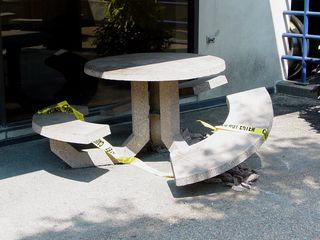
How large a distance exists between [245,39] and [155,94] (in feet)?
7.98

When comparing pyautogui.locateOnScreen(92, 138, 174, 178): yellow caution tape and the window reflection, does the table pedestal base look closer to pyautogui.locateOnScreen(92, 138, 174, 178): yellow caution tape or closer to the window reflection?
pyautogui.locateOnScreen(92, 138, 174, 178): yellow caution tape

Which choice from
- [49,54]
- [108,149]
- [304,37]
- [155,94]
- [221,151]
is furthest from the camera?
[304,37]

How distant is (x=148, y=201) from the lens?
14.8 ft

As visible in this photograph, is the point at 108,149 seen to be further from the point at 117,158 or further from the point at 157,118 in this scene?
the point at 157,118

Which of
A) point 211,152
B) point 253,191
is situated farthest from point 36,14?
point 253,191

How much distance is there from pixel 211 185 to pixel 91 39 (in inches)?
92.7

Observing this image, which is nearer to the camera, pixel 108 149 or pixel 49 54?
pixel 108 149

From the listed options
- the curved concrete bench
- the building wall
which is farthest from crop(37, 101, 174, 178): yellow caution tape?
the building wall

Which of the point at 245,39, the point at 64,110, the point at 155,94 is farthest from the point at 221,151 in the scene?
the point at 245,39

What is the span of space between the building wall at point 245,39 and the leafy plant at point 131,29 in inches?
22.9

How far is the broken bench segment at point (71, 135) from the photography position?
15.3 feet

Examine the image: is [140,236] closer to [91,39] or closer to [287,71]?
[91,39]

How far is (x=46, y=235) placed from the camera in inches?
156

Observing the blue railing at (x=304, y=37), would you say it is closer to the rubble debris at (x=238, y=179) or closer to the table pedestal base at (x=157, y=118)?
the table pedestal base at (x=157, y=118)
